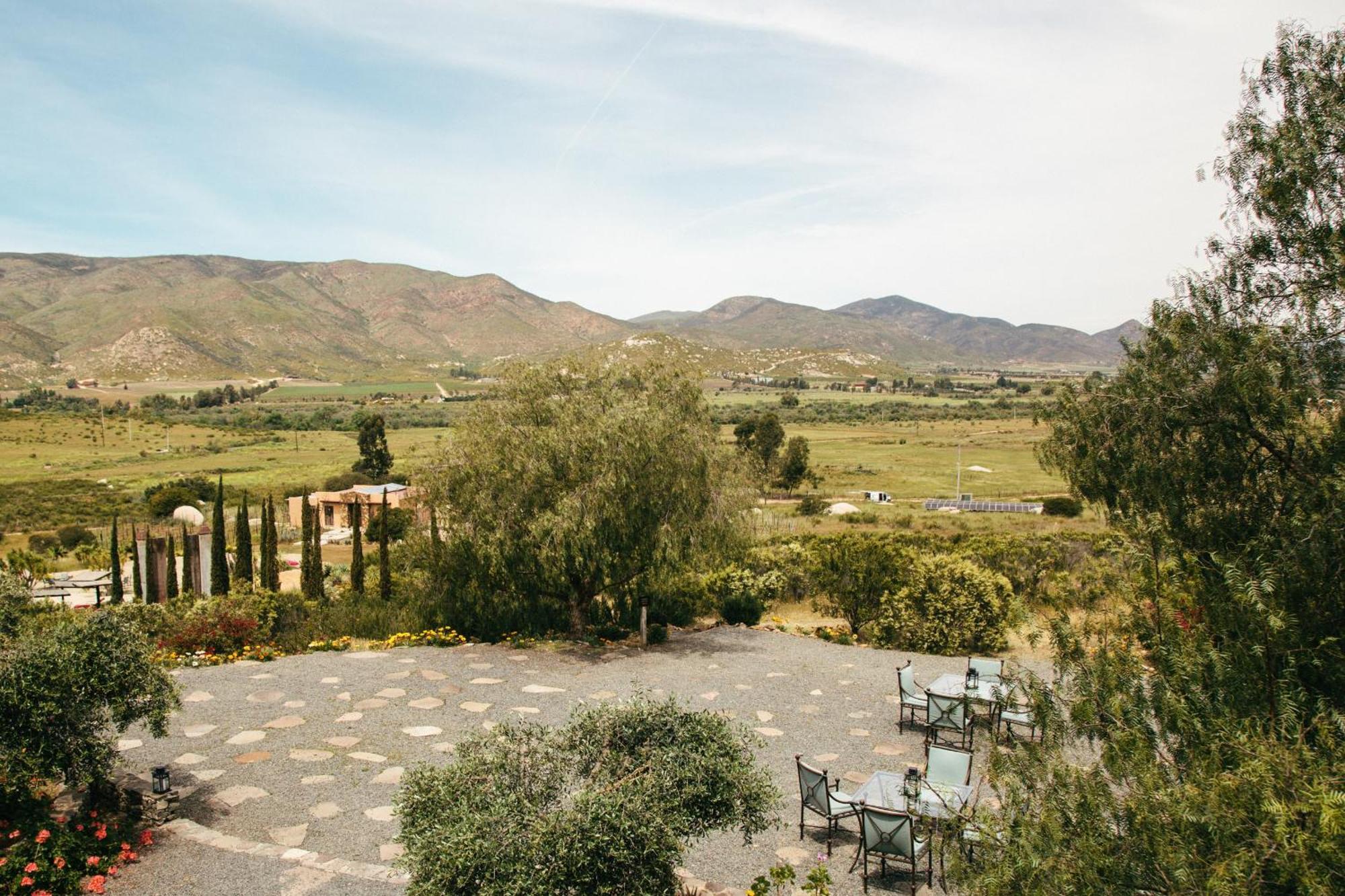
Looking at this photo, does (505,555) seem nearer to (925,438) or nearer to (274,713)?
(274,713)

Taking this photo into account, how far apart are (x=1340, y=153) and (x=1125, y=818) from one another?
4.74 metres

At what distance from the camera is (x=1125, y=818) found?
3898 mm

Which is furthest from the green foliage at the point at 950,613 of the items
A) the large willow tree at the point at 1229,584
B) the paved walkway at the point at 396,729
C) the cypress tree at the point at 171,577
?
the cypress tree at the point at 171,577

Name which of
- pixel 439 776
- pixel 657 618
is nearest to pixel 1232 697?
pixel 439 776

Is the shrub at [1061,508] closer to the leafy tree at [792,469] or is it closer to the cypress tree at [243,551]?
the leafy tree at [792,469]

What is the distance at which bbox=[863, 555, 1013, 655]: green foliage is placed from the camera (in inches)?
513

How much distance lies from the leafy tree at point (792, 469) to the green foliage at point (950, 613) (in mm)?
41498

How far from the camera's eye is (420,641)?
43.1 ft

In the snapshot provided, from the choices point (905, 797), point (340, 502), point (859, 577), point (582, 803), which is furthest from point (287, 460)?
point (582, 803)

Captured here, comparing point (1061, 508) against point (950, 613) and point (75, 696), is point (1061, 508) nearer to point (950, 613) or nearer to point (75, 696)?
point (950, 613)

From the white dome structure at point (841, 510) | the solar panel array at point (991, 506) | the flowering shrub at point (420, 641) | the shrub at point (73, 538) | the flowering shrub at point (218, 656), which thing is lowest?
the shrub at point (73, 538)

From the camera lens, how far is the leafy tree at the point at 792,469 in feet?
181

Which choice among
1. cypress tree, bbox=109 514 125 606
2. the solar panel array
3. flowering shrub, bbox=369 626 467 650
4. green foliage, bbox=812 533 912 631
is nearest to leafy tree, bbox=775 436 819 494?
the solar panel array

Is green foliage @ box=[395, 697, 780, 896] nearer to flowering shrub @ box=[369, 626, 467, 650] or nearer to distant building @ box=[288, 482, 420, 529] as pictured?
flowering shrub @ box=[369, 626, 467, 650]
